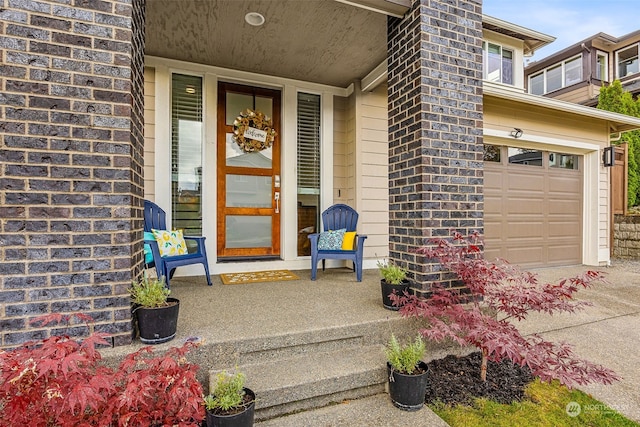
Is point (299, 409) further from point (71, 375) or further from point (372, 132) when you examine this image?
point (372, 132)

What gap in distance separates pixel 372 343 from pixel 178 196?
2.91 metres

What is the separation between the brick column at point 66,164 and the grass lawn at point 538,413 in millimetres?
2044

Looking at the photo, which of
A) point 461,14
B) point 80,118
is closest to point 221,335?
point 80,118

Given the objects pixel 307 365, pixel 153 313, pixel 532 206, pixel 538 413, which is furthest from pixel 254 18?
pixel 532 206

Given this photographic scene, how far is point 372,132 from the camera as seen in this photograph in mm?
4574

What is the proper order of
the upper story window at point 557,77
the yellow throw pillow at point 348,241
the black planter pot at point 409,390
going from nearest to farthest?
the black planter pot at point 409,390 < the yellow throw pillow at point 348,241 < the upper story window at point 557,77

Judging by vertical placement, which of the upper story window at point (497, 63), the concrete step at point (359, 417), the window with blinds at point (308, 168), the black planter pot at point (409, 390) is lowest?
the concrete step at point (359, 417)

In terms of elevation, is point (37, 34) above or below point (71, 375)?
above

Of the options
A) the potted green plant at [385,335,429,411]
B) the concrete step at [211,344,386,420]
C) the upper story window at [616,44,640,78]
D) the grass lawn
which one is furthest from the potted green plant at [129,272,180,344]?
the upper story window at [616,44,640,78]

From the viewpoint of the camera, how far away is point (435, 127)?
8.76ft

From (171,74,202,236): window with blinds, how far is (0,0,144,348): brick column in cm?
207

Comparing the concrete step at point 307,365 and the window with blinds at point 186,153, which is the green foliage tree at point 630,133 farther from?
the window with blinds at point 186,153

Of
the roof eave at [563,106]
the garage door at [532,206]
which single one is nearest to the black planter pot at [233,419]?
the garage door at [532,206]

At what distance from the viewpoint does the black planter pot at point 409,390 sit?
1.91 metres
